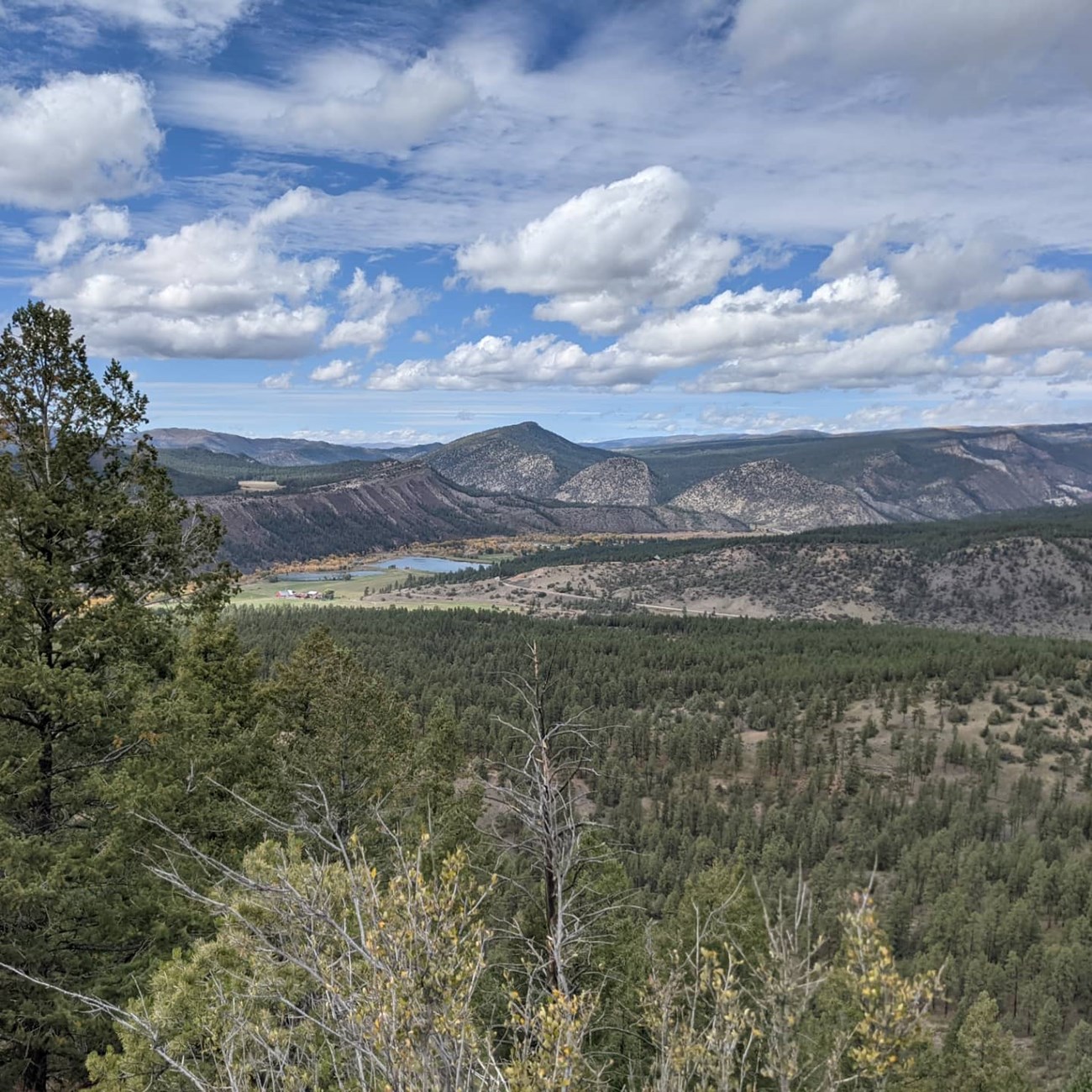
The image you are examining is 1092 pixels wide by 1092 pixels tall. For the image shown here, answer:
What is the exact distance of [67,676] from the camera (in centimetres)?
1742

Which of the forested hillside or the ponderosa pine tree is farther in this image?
the ponderosa pine tree

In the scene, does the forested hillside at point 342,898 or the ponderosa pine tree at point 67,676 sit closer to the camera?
the forested hillside at point 342,898

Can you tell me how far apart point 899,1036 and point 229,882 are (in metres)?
17.2

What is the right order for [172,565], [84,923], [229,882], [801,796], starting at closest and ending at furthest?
[84,923], [229,882], [172,565], [801,796]

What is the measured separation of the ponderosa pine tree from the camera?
54.7ft

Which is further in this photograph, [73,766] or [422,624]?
[422,624]

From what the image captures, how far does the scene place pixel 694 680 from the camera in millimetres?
144625

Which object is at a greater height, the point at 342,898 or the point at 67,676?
the point at 67,676

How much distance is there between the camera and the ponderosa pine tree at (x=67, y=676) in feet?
54.7

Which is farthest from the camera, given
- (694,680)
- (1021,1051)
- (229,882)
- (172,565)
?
(694,680)

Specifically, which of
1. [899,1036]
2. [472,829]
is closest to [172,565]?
[472,829]

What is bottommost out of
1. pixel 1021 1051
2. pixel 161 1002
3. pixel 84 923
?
pixel 1021 1051

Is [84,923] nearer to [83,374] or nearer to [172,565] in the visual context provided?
[172,565]

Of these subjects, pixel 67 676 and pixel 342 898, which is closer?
pixel 342 898
